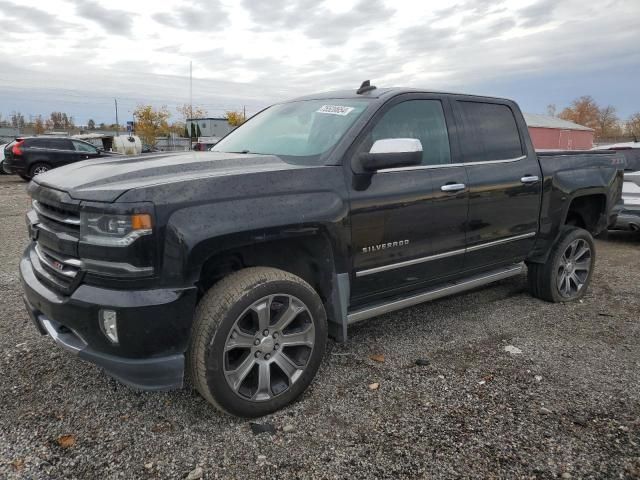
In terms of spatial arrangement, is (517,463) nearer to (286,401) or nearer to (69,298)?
(286,401)

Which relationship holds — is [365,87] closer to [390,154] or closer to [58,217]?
[390,154]

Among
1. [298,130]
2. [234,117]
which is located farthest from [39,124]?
[298,130]

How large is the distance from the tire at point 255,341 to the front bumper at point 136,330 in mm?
124

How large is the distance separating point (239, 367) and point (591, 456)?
72.4 inches

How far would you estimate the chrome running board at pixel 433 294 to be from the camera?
3.23 metres

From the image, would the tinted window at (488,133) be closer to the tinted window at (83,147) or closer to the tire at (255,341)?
the tire at (255,341)

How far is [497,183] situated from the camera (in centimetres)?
388

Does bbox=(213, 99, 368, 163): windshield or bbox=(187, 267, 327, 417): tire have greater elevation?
bbox=(213, 99, 368, 163): windshield

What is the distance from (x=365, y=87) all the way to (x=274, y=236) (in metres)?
1.64

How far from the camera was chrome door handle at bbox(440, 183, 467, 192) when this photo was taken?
137 inches

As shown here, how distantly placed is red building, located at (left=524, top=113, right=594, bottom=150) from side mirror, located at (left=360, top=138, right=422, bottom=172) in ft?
161

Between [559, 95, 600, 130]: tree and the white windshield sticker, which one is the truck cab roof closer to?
the white windshield sticker

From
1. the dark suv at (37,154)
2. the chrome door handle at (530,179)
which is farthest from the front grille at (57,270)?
the dark suv at (37,154)

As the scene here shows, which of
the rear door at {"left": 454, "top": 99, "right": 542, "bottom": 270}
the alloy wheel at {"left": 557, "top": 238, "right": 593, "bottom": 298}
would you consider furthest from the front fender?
the alloy wheel at {"left": 557, "top": 238, "right": 593, "bottom": 298}
